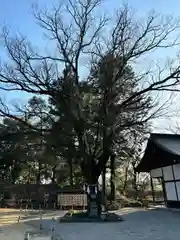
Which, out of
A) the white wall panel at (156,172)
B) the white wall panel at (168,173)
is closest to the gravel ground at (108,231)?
the white wall panel at (168,173)

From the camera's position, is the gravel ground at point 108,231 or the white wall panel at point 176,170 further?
the white wall panel at point 176,170

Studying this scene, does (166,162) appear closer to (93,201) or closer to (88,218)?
(93,201)

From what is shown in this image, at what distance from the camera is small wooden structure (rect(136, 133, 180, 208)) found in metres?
16.0

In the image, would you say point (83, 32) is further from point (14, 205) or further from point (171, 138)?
point (14, 205)

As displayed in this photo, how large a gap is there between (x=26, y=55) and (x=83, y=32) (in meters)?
3.33

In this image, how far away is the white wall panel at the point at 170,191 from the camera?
16.8 m

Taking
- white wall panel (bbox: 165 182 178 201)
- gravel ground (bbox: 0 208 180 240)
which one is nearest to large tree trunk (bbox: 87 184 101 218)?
gravel ground (bbox: 0 208 180 240)

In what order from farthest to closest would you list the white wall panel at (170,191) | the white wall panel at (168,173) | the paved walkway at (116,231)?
the white wall panel at (168,173) → the white wall panel at (170,191) → the paved walkway at (116,231)

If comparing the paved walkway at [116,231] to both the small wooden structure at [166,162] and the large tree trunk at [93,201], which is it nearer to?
the large tree trunk at [93,201]

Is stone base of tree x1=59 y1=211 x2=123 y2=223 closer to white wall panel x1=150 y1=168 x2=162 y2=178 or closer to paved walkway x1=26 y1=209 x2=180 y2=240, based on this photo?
paved walkway x1=26 y1=209 x2=180 y2=240

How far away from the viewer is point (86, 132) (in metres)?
16.0

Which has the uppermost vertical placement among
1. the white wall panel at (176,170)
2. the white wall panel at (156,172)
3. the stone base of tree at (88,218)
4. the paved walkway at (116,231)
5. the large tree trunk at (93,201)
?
the white wall panel at (156,172)

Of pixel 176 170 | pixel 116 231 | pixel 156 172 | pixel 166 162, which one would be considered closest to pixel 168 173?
pixel 176 170

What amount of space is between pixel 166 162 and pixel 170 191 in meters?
2.09
